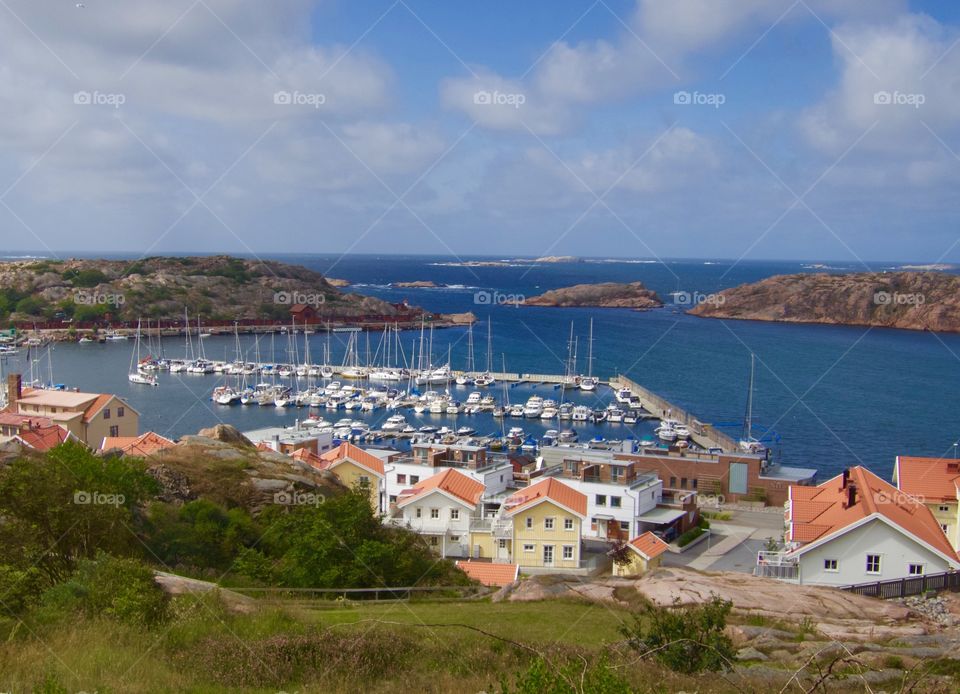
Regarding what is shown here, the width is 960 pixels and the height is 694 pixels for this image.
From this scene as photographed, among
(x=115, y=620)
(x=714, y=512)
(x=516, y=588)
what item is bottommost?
(x=714, y=512)

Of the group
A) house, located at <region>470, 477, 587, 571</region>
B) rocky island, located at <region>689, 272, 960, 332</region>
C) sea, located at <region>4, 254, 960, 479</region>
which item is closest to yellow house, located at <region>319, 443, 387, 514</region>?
house, located at <region>470, 477, 587, 571</region>

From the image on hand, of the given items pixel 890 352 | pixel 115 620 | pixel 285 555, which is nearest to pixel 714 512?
pixel 285 555

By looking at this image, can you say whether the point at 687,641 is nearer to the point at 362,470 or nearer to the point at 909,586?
the point at 909,586

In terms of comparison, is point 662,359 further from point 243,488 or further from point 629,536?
point 243,488

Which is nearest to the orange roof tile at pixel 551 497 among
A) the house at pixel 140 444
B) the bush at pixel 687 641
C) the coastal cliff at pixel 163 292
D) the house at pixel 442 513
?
the house at pixel 442 513

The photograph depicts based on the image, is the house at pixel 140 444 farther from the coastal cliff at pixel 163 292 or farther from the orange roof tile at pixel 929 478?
the coastal cliff at pixel 163 292

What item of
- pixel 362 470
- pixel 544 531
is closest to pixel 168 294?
pixel 362 470

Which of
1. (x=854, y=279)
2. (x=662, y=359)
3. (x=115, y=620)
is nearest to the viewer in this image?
(x=115, y=620)
